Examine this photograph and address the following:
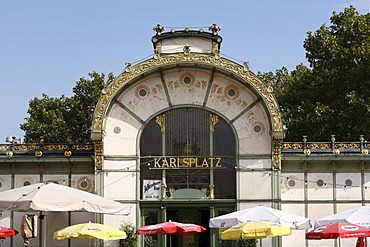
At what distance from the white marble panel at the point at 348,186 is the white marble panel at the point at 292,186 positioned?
131cm

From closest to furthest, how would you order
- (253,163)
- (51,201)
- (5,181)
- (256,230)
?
1. (51,201)
2. (256,230)
3. (253,163)
4. (5,181)

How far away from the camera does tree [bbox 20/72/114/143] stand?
45.5 meters

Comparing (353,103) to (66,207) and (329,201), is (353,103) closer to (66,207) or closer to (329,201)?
(329,201)

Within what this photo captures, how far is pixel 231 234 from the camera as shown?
18578mm

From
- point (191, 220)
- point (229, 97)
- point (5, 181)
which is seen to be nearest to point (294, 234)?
point (191, 220)

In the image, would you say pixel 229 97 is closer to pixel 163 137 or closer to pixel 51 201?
pixel 163 137

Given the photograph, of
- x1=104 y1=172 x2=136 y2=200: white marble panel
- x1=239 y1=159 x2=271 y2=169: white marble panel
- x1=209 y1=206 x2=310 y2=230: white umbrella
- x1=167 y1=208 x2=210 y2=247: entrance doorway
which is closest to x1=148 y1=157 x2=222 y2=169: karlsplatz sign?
x1=239 y1=159 x2=271 y2=169: white marble panel

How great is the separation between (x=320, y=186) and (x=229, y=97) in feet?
15.3

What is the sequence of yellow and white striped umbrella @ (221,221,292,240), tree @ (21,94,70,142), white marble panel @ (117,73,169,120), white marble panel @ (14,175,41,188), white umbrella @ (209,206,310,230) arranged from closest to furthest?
yellow and white striped umbrella @ (221,221,292,240) < white umbrella @ (209,206,310,230) < white marble panel @ (14,175,41,188) < white marble panel @ (117,73,169,120) < tree @ (21,94,70,142)

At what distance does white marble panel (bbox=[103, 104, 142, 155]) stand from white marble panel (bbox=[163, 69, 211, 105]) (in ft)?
5.78

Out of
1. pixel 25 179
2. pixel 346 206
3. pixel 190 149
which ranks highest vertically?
pixel 190 149

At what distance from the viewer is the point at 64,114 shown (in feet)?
154

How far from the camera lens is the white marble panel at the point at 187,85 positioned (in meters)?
27.1

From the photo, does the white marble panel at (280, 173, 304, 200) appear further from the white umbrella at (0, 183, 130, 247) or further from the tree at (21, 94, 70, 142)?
the tree at (21, 94, 70, 142)
